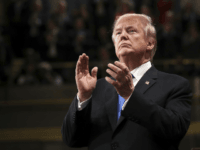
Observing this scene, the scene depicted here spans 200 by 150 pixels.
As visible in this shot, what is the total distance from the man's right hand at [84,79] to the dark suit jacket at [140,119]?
2.0 inches

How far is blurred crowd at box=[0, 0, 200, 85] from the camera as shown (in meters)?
4.97

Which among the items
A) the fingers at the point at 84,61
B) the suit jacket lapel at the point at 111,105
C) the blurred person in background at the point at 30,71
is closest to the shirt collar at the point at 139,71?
the suit jacket lapel at the point at 111,105

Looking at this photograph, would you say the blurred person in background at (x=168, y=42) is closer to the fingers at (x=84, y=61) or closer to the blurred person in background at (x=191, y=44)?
the blurred person in background at (x=191, y=44)

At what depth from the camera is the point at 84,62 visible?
115cm

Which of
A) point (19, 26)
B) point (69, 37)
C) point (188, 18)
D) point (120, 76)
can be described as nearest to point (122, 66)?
point (120, 76)

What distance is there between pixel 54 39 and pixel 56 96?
1349 mm

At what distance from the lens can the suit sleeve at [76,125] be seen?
1.17m

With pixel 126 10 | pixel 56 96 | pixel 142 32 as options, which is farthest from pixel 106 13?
pixel 142 32

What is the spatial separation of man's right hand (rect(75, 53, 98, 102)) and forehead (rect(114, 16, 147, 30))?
0.92 ft

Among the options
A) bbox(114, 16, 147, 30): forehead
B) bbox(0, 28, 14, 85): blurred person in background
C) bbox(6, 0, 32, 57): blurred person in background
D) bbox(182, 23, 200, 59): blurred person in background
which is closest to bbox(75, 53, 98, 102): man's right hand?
bbox(114, 16, 147, 30): forehead

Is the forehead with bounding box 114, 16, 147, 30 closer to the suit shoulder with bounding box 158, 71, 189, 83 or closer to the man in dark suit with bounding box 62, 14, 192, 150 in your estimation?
the man in dark suit with bounding box 62, 14, 192, 150

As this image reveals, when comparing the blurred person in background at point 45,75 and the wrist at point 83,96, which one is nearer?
the wrist at point 83,96

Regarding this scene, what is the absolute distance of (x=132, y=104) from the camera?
102 cm

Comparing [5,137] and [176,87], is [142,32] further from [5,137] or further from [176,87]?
[5,137]
